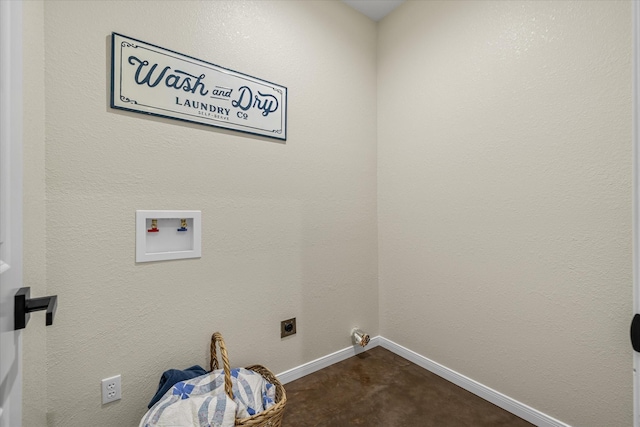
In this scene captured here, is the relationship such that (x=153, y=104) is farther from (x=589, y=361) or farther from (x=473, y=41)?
(x=589, y=361)

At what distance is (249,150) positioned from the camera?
1.64 meters

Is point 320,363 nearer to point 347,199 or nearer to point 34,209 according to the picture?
point 347,199

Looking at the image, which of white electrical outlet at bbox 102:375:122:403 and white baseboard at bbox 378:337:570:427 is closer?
white electrical outlet at bbox 102:375:122:403

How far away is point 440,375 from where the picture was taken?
183cm

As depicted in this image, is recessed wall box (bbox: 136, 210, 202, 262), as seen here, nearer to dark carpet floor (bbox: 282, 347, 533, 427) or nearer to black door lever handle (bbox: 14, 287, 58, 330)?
black door lever handle (bbox: 14, 287, 58, 330)

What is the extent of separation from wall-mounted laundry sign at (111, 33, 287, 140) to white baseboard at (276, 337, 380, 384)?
1468 millimetres

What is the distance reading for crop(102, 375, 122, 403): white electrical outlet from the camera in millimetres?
1239

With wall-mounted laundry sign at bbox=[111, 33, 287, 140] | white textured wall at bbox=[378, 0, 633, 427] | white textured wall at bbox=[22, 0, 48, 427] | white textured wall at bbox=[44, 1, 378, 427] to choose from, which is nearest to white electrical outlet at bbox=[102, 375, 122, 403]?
white textured wall at bbox=[44, 1, 378, 427]

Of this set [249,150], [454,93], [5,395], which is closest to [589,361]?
[454,93]

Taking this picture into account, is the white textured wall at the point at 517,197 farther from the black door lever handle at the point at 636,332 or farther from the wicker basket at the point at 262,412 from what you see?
the wicker basket at the point at 262,412

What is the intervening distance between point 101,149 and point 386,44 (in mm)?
2028

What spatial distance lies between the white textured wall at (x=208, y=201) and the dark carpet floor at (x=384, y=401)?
0.69 ft

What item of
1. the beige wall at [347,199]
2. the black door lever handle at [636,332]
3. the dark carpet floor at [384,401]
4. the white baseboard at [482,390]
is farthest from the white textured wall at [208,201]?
the black door lever handle at [636,332]

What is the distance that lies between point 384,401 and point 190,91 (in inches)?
77.3
